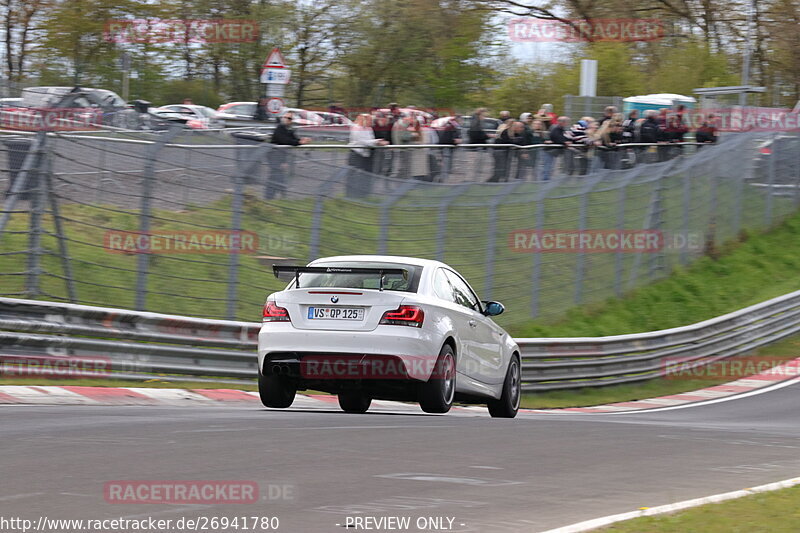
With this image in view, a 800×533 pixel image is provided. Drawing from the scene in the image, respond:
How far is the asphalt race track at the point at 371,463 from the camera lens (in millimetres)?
6230

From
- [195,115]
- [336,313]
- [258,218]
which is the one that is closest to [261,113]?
[195,115]

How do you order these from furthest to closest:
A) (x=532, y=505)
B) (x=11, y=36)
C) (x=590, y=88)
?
(x=11, y=36), (x=590, y=88), (x=532, y=505)

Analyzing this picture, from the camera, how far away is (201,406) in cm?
1211

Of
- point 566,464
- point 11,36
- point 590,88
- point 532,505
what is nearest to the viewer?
point 532,505

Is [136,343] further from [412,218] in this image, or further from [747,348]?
[747,348]

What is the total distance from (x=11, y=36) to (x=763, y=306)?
1548 inches

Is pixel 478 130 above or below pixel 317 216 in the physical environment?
above

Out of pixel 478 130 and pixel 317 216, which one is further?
pixel 478 130

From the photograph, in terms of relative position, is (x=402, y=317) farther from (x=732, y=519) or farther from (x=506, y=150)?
(x=506, y=150)

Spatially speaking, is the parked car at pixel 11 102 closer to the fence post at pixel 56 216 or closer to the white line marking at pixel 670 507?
the fence post at pixel 56 216

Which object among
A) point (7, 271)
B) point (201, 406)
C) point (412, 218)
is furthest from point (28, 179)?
point (412, 218)

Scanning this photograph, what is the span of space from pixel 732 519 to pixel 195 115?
36074mm
